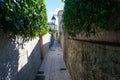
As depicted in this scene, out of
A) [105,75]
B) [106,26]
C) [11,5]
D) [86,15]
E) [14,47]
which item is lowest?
[105,75]

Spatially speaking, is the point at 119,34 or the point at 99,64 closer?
the point at 119,34

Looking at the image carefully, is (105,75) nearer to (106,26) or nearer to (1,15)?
(106,26)

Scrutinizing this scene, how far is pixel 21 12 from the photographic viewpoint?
4.12 m

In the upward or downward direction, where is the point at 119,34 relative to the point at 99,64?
upward

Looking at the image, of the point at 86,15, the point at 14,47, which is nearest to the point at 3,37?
the point at 14,47

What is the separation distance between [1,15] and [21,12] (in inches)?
35.7

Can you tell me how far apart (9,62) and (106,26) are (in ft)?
8.21

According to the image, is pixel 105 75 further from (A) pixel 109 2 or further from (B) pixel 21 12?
(B) pixel 21 12

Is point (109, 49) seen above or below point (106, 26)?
below

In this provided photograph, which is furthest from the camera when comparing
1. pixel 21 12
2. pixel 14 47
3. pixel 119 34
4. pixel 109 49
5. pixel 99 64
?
pixel 14 47

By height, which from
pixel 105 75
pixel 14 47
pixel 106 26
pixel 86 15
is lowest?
pixel 105 75

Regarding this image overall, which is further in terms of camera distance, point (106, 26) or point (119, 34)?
point (106, 26)

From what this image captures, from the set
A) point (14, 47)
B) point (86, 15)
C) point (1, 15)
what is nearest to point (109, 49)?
point (86, 15)

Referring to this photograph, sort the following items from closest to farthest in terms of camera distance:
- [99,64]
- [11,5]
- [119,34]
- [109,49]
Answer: [119,34] < [109,49] < [99,64] < [11,5]
